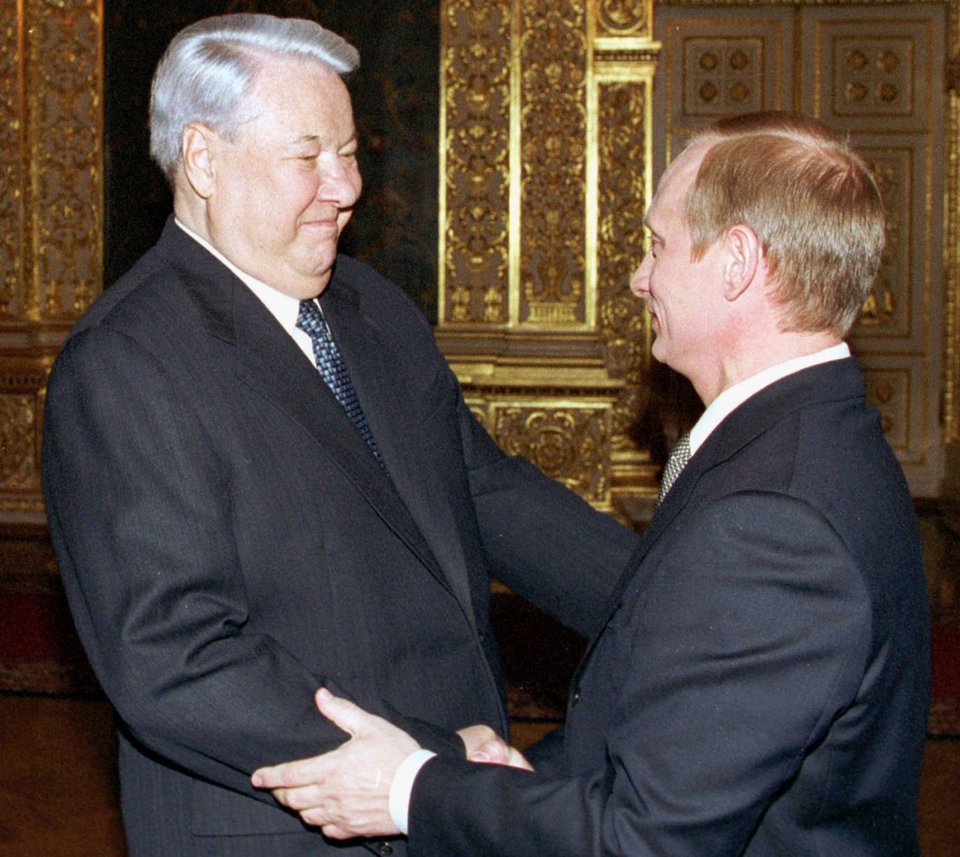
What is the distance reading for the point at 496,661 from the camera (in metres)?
2.29

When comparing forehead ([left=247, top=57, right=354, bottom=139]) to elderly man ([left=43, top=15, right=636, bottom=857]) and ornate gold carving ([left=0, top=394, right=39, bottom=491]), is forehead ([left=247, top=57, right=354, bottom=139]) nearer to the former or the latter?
elderly man ([left=43, top=15, right=636, bottom=857])

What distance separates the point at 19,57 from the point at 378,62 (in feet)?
6.49

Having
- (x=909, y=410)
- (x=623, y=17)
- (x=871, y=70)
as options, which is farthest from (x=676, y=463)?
(x=871, y=70)

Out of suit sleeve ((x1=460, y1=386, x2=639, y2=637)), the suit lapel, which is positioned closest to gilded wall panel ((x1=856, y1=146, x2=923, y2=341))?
suit sleeve ((x1=460, y1=386, x2=639, y2=637))

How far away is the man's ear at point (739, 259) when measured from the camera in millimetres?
1740

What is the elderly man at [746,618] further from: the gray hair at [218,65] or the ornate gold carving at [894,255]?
the ornate gold carving at [894,255]

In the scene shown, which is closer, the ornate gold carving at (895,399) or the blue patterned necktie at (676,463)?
the blue patterned necktie at (676,463)

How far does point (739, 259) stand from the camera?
1759mm

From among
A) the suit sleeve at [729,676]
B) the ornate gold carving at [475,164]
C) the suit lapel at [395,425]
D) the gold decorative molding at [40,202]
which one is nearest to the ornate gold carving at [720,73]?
the ornate gold carving at [475,164]

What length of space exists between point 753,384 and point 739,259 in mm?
162

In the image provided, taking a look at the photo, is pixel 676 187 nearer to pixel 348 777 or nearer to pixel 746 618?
pixel 746 618

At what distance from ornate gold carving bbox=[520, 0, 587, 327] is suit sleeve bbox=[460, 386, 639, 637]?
471 cm

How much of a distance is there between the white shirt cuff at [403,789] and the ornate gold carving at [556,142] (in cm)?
551

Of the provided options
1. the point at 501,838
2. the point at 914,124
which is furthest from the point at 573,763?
the point at 914,124
